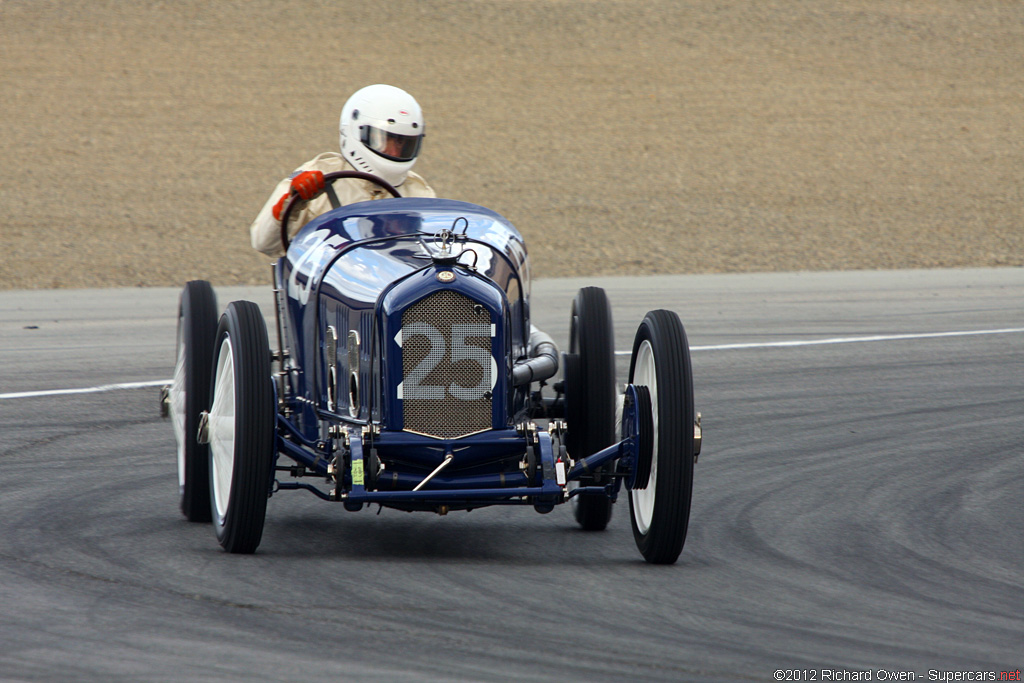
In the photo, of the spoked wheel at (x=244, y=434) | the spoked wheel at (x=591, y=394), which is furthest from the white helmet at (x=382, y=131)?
the spoked wheel at (x=244, y=434)

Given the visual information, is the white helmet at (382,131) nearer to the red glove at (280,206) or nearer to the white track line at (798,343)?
the red glove at (280,206)

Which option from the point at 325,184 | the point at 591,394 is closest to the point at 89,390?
the point at 325,184

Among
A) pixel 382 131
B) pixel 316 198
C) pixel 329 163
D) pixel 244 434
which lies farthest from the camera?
pixel 329 163

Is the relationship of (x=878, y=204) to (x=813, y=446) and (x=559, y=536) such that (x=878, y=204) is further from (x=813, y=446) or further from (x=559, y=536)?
(x=559, y=536)

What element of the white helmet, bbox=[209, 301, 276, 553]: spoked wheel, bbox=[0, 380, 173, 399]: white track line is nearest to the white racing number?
bbox=[209, 301, 276, 553]: spoked wheel

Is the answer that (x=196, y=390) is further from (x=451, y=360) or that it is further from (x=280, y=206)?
(x=451, y=360)

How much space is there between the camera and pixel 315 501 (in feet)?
21.6

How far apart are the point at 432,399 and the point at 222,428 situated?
0.91m

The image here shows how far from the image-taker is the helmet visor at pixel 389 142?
22.8 feet

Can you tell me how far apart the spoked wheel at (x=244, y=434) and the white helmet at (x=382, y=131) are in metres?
1.66

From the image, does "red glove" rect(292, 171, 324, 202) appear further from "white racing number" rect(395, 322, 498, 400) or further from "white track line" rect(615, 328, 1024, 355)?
"white track line" rect(615, 328, 1024, 355)

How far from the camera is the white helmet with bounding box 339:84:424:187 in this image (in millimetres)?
6957

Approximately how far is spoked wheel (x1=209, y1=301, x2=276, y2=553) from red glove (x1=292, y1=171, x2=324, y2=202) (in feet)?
2.91

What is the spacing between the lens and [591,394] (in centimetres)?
593
